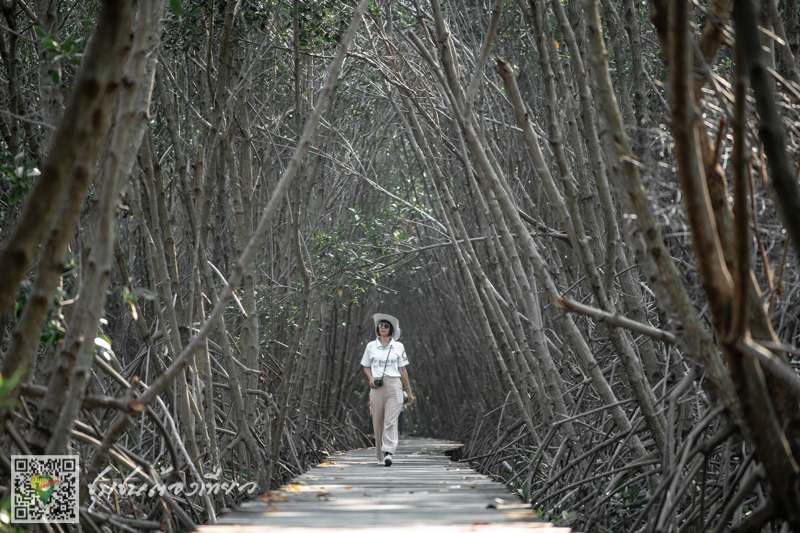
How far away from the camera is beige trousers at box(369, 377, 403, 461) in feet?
19.5

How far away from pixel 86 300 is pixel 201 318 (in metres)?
1.86

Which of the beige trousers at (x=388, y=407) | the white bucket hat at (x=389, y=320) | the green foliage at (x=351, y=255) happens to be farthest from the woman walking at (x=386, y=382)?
the green foliage at (x=351, y=255)

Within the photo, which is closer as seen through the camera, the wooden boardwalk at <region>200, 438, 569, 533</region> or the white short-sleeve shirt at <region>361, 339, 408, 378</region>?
the wooden boardwalk at <region>200, 438, 569, 533</region>

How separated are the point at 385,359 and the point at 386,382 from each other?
0.18 m

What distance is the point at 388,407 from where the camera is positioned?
5965 millimetres

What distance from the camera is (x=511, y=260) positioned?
3.87 metres

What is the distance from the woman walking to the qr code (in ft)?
12.7

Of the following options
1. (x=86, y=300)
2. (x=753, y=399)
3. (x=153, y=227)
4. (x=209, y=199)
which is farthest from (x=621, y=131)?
(x=209, y=199)

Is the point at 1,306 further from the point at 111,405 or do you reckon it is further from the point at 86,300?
the point at 111,405

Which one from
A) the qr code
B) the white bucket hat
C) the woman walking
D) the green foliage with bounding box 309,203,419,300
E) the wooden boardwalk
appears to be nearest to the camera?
the qr code

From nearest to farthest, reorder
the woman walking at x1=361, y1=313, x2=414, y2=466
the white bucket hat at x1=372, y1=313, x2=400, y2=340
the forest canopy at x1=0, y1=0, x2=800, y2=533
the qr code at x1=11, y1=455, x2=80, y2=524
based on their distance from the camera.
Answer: the forest canopy at x1=0, y1=0, x2=800, y2=533 → the qr code at x1=11, y1=455, x2=80, y2=524 → the woman walking at x1=361, y1=313, x2=414, y2=466 → the white bucket hat at x1=372, y1=313, x2=400, y2=340

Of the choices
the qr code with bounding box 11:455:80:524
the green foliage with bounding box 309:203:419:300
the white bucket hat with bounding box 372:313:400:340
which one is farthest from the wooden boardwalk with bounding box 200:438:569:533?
the green foliage with bounding box 309:203:419:300

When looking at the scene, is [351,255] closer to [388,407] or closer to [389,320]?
[389,320]

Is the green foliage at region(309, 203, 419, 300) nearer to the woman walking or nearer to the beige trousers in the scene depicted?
the woman walking
